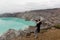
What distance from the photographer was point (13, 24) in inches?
409

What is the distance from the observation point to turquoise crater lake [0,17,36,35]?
1018 centimetres

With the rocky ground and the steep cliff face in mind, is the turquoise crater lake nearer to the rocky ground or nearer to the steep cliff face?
the rocky ground

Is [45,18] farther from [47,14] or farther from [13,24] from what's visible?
[13,24]

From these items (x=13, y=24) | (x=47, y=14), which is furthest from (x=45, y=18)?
(x=13, y=24)

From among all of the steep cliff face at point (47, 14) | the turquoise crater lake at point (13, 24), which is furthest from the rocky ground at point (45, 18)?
the turquoise crater lake at point (13, 24)

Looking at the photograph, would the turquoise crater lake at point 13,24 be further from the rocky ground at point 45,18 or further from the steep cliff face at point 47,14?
the steep cliff face at point 47,14

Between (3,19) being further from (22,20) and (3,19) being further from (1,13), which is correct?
(22,20)

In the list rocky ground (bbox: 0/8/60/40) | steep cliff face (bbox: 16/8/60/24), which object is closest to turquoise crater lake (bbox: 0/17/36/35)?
rocky ground (bbox: 0/8/60/40)

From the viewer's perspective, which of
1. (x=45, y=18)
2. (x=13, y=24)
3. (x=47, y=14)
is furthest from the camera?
(x=47, y=14)

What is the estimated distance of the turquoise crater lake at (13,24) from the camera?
10.2 meters

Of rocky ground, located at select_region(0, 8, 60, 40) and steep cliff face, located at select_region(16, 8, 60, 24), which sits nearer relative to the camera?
rocky ground, located at select_region(0, 8, 60, 40)

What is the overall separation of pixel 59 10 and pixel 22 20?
359 cm

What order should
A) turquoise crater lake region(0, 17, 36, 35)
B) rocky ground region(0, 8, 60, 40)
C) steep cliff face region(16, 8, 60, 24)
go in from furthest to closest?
steep cliff face region(16, 8, 60, 24) → turquoise crater lake region(0, 17, 36, 35) → rocky ground region(0, 8, 60, 40)

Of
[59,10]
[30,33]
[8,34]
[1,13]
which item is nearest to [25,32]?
[30,33]
